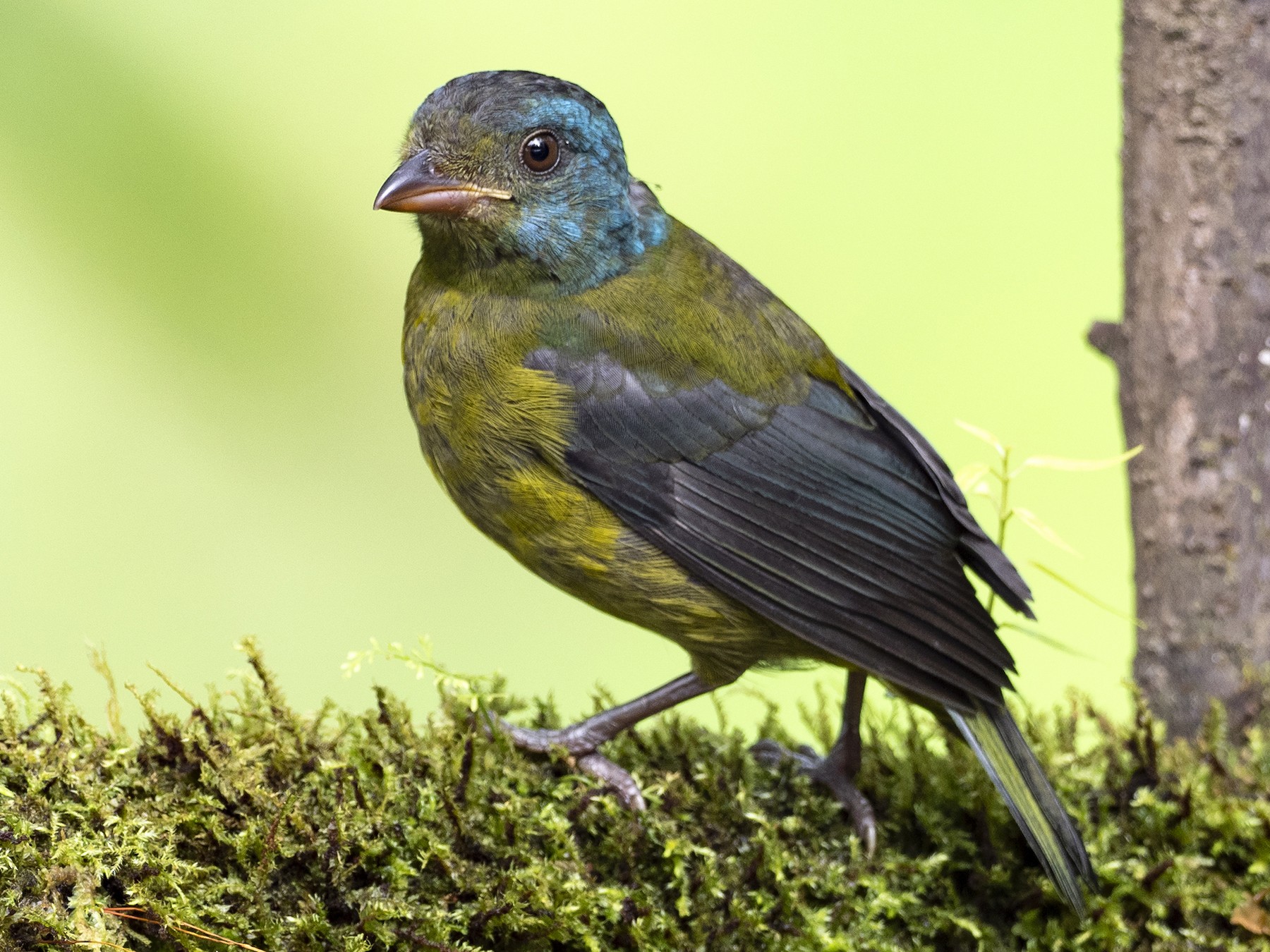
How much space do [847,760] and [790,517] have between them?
0.66 m

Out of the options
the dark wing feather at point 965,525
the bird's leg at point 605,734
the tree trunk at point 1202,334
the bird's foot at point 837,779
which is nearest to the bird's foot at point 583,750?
the bird's leg at point 605,734

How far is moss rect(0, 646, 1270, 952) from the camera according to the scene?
7.10 feet

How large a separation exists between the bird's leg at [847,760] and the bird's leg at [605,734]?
1.04ft

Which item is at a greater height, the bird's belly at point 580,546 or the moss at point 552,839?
the bird's belly at point 580,546

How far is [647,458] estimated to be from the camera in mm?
2875

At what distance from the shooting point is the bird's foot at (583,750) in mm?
2803

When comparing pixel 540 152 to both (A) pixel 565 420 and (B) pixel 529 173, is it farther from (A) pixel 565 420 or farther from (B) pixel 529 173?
(A) pixel 565 420

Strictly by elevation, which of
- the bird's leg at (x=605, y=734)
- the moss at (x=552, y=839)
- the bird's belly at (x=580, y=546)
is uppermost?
the bird's belly at (x=580, y=546)

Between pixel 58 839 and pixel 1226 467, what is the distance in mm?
2962

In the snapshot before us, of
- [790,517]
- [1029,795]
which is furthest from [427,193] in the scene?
[1029,795]

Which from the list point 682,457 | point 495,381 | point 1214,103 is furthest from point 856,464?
point 1214,103

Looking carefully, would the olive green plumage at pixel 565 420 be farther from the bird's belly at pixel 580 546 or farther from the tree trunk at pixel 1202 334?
the tree trunk at pixel 1202 334

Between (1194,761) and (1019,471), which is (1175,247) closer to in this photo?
(1019,471)

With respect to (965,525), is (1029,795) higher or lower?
lower
